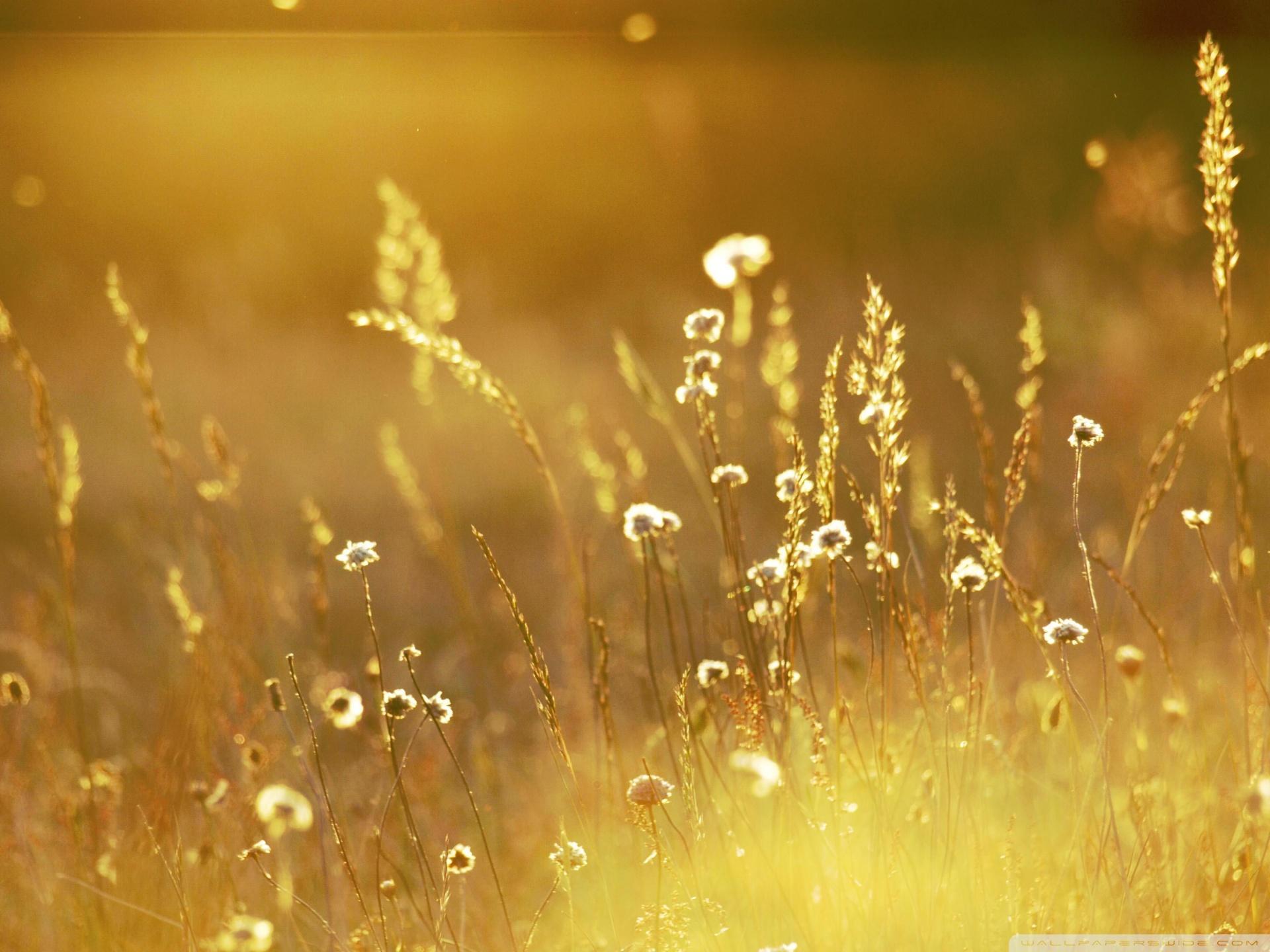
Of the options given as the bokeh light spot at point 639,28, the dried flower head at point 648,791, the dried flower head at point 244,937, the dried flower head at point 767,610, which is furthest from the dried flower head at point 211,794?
the bokeh light spot at point 639,28

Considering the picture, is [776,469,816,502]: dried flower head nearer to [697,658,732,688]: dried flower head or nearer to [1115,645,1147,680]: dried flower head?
[697,658,732,688]: dried flower head

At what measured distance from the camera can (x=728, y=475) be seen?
1.36 meters

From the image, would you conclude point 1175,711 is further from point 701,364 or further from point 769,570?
point 701,364

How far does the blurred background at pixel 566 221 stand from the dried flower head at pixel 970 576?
2.10 meters

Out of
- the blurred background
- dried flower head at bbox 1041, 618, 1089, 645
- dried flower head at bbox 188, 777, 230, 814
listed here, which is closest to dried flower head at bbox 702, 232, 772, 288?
Result: dried flower head at bbox 1041, 618, 1089, 645

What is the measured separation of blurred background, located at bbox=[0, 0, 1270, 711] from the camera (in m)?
4.14

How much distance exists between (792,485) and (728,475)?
132mm

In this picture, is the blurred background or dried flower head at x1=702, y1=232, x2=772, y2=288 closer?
dried flower head at x1=702, y1=232, x2=772, y2=288

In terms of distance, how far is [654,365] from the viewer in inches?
198

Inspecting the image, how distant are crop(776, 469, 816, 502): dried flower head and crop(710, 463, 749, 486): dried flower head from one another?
0.18 feet

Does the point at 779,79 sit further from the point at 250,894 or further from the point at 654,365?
the point at 250,894

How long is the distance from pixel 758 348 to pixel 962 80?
7.30ft

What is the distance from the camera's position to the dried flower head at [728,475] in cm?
132

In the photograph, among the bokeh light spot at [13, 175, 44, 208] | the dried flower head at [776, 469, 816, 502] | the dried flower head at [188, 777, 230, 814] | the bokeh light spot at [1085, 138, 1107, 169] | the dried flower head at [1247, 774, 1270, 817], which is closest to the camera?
the dried flower head at [1247, 774, 1270, 817]
